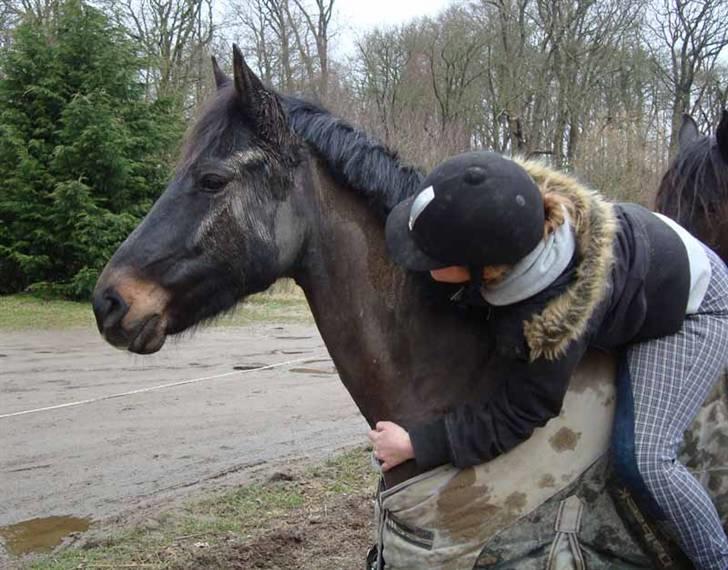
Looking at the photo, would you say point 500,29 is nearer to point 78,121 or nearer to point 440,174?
point 78,121

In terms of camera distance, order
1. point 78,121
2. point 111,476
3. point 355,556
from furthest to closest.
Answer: point 78,121 → point 111,476 → point 355,556

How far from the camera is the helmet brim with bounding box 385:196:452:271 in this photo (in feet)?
6.23

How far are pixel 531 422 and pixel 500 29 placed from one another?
2764cm

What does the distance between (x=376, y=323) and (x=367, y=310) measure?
48mm

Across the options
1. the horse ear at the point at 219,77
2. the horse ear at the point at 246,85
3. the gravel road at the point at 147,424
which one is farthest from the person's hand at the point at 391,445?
the gravel road at the point at 147,424

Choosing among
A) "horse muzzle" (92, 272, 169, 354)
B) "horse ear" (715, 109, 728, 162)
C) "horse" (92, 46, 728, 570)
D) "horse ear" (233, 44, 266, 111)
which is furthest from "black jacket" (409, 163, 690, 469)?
"horse ear" (715, 109, 728, 162)

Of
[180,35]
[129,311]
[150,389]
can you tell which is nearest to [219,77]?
[129,311]

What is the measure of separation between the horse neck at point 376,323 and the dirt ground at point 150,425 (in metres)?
2.39

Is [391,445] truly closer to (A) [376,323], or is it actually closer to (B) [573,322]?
(A) [376,323]

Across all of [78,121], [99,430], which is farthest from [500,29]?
[99,430]

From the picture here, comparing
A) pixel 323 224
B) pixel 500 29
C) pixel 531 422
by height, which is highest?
pixel 500 29

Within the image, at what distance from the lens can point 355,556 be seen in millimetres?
4230

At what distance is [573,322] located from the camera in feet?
6.04

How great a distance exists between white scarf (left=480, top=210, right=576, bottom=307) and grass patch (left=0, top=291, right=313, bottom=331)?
497 inches
